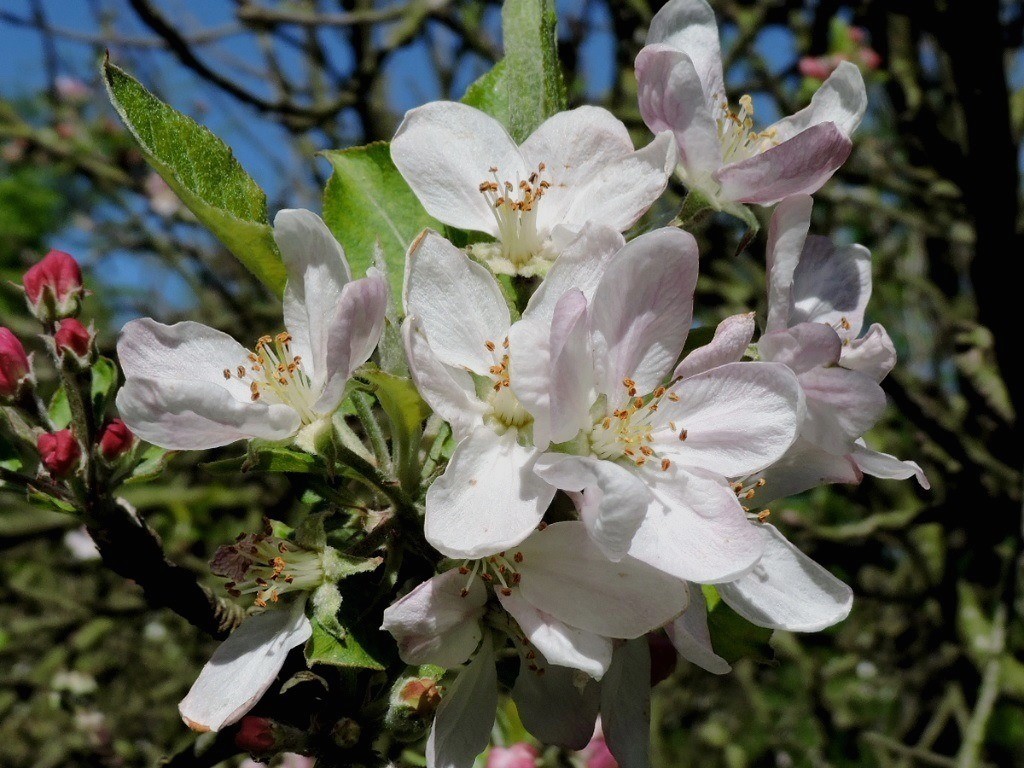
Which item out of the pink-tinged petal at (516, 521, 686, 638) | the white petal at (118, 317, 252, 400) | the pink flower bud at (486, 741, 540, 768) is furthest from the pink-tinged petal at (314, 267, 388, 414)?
the pink flower bud at (486, 741, 540, 768)

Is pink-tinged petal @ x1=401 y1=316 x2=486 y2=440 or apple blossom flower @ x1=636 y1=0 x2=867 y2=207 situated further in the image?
apple blossom flower @ x1=636 y1=0 x2=867 y2=207

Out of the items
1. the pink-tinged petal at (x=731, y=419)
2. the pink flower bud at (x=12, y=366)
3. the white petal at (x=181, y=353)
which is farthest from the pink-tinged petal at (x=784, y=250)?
the pink flower bud at (x=12, y=366)

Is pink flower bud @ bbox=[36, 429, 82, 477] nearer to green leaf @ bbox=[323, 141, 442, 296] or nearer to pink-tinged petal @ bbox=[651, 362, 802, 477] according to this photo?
green leaf @ bbox=[323, 141, 442, 296]

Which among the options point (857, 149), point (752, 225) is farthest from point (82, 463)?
point (857, 149)

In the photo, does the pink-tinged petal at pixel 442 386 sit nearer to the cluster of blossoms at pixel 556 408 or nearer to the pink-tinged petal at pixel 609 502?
the cluster of blossoms at pixel 556 408

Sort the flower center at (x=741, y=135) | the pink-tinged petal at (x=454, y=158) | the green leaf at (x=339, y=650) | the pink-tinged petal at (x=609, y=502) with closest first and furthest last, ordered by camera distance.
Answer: the pink-tinged petal at (x=609, y=502)
the green leaf at (x=339, y=650)
the pink-tinged petal at (x=454, y=158)
the flower center at (x=741, y=135)

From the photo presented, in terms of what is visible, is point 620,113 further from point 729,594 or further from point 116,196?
point 116,196

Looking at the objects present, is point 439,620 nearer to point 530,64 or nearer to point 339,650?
point 339,650
